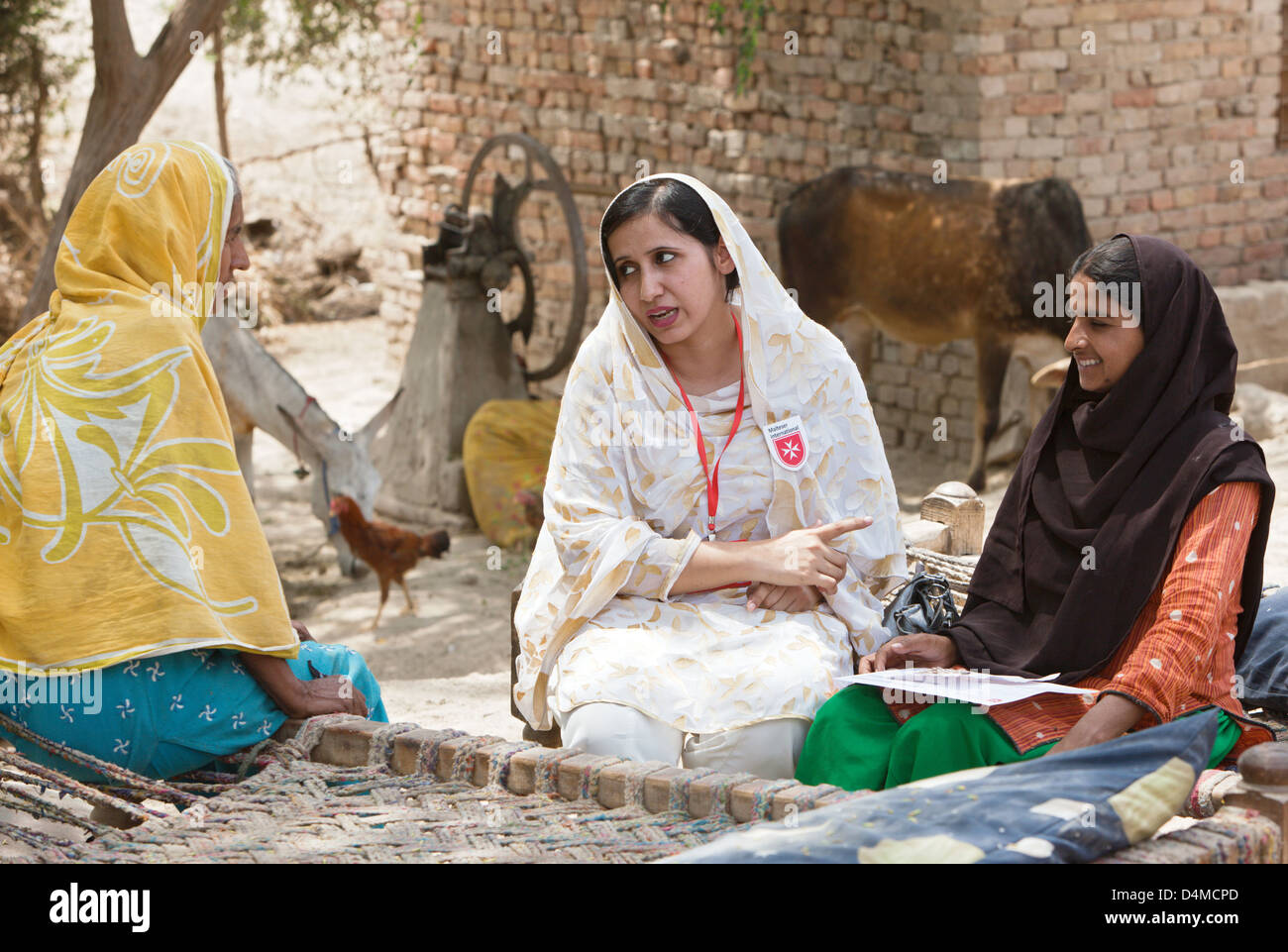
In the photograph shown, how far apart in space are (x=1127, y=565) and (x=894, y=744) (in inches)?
22.1

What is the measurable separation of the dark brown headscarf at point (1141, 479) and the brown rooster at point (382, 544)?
14.1 feet

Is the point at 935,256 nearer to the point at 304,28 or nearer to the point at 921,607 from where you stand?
the point at 921,607

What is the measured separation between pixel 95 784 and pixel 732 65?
7.07m

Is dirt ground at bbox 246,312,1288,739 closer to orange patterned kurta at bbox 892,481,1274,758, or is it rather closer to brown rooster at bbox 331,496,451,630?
brown rooster at bbox 331,496,451,630

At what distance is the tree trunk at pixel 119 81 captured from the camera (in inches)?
219

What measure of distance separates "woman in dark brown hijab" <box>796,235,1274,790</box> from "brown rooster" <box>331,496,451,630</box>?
4219 mm

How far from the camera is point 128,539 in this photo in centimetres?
262

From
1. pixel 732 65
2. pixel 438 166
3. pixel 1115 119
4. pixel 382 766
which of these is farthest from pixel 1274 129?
pixel 382 766

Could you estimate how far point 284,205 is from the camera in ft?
49.5

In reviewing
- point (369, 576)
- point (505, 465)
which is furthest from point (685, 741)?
point (505, 465)

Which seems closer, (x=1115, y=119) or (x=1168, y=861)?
(x=1168, y=861)

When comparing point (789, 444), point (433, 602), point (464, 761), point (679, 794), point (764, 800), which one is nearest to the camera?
point (764, 800)

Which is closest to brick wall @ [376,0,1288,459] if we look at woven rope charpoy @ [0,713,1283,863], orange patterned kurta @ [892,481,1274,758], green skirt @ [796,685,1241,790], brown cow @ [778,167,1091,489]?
brown cow @ [778,167,1091,489]
